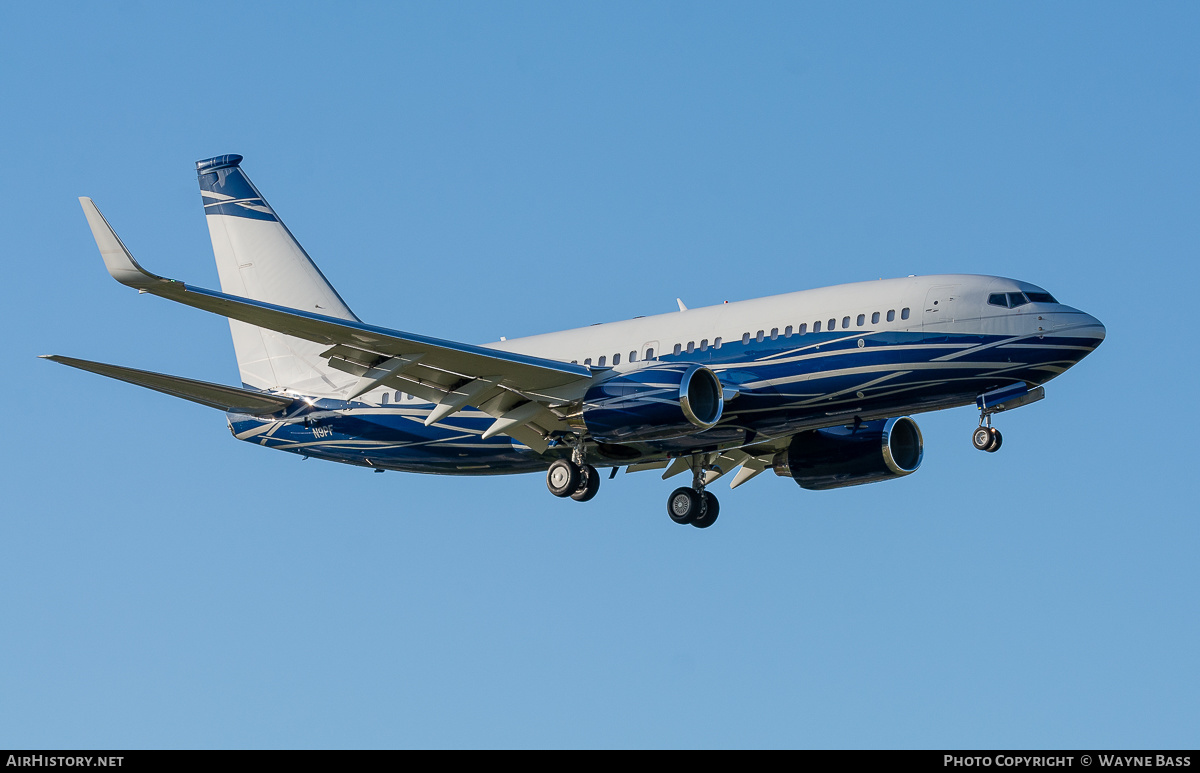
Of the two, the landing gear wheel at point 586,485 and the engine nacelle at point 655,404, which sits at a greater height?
the engine nacelle at point 655,404

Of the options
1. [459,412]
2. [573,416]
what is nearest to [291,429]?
[459,412]

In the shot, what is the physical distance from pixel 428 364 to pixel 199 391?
305 inches

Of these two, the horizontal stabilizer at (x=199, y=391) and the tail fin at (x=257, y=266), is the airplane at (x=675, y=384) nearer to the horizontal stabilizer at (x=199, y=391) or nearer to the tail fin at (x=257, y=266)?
the horizontal stabilizer at (x=199, y=391)

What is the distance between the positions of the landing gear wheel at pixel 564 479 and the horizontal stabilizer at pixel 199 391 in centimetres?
912

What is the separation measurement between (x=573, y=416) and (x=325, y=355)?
6.63m

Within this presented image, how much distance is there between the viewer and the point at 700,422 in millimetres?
36281

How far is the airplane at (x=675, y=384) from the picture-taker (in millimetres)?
35625

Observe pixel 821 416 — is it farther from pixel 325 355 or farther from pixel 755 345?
pixel 325 355

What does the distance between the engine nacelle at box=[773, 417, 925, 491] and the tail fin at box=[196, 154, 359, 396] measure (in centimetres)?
1539

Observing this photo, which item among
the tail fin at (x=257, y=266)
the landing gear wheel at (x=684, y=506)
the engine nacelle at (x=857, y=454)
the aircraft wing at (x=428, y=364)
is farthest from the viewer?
the tail fin at (x=257, y=266)

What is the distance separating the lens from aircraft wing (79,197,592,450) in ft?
108

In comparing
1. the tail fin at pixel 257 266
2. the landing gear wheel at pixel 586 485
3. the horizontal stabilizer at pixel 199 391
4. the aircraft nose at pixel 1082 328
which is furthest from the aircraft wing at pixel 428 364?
the aircraft nose at pixel 1082 328

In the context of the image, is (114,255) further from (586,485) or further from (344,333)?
(586,485)
